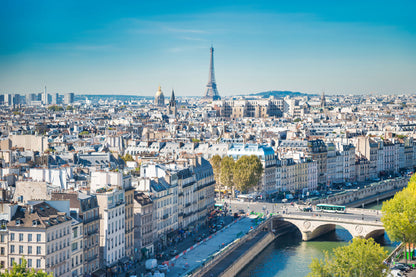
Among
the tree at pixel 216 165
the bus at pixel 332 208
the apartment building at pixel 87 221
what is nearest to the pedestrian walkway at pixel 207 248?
the apartment building at pixel 87 221

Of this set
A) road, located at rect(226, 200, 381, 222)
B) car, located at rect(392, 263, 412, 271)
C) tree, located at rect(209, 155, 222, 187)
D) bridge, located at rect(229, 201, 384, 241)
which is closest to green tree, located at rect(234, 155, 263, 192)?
road, located at rect(226, 200, 381, 222)

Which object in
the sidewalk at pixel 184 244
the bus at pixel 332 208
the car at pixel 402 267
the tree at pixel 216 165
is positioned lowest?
the sidewalk at pixel 184 244

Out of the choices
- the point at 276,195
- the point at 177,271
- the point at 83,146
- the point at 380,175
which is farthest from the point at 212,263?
the point at 380,175

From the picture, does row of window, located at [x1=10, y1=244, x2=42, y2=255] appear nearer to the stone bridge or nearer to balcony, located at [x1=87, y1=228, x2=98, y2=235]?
balcony, located at [x1=87, y1=228, x2=98, y2=235]

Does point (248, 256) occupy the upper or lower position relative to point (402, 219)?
lower

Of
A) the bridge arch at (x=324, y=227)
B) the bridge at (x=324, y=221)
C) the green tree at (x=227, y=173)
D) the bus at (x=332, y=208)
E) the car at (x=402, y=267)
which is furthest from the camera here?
the green tree at (x=227, y=173)

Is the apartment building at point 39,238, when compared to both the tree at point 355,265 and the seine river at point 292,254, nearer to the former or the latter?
the tree at point 355,265

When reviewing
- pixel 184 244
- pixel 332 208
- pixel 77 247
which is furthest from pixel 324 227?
pixel 77 247

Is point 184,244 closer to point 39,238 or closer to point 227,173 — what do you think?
point 39,238
